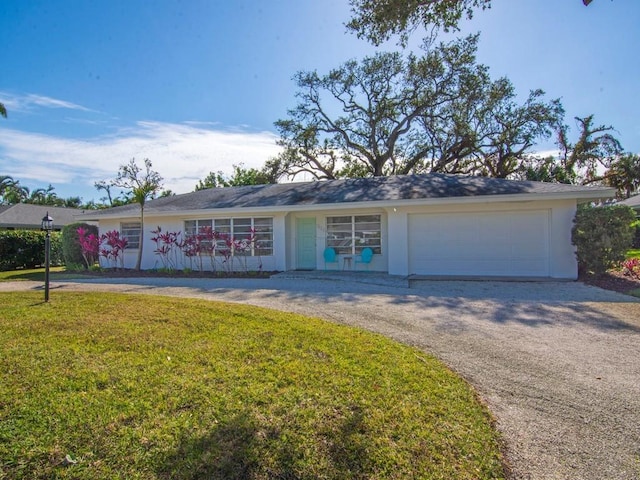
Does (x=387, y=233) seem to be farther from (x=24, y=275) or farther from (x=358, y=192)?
(x=24, y=275)

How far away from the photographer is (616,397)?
3.44 meters

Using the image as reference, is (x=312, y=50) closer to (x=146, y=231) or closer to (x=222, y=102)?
(x=222, y=102)

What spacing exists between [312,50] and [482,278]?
28.8ft

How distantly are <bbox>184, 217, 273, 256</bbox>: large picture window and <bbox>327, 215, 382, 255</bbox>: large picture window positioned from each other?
7.57 feet

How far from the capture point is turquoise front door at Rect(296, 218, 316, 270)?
13898mm

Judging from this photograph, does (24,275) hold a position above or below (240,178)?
below

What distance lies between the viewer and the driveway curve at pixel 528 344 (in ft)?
8.86

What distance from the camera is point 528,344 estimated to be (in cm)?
494

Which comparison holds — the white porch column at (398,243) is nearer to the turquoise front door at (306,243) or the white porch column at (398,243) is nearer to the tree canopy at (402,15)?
the turquoise front door at (306,243)

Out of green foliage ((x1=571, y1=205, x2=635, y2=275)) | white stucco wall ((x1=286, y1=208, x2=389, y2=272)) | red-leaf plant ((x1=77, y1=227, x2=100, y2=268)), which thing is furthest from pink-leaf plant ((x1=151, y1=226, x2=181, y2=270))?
green foliage ((x1=571, y1=205, x2=635, y2=275))

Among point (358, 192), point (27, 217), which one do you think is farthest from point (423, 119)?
point (27, 217)

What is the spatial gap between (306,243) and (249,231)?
2214mm

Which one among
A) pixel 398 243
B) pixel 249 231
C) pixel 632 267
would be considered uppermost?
pixel 249 231

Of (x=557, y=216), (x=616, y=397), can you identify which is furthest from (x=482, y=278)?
(x=616, y=397)
